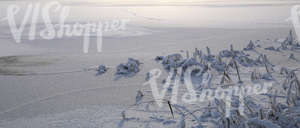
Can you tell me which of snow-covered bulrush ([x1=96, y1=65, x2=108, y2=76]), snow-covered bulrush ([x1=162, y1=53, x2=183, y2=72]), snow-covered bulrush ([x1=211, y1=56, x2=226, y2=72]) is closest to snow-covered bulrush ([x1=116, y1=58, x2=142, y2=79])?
snow-covered bulrush ([x1=96, y1=65, x2=108, y2=76])

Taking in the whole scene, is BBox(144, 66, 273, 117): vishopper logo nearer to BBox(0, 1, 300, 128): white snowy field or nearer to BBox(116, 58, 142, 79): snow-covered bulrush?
BBox(0, 1, 300, 128): white snowy field

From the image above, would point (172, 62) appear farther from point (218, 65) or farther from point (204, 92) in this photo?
point (204, 92)

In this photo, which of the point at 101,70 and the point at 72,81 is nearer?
the point at 72,81

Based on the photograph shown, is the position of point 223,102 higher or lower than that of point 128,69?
lower

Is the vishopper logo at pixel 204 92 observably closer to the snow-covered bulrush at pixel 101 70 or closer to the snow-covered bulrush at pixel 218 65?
the snow-covered bulrush at pixel 218 65

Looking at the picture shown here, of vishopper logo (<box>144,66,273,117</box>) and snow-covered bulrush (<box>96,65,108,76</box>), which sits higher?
snow-covered bulrush (<box>96,65,108,76</box>)

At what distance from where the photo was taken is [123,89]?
2.52 meters

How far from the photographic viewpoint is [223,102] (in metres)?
1.67

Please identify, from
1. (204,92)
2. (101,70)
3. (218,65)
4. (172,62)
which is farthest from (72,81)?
(218,65)

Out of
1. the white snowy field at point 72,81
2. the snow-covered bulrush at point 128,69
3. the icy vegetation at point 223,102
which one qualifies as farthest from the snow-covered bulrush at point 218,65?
the snow-covered bulrush at point 128,69

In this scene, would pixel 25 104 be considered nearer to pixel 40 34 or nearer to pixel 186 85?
pixel 186 85

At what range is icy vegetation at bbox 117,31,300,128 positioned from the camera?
1.54 m

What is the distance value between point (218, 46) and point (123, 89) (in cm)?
215

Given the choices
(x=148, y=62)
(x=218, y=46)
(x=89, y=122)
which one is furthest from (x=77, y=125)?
(x=218, y=46)
